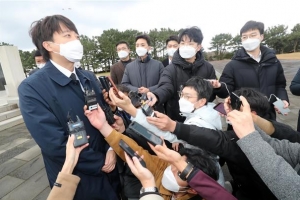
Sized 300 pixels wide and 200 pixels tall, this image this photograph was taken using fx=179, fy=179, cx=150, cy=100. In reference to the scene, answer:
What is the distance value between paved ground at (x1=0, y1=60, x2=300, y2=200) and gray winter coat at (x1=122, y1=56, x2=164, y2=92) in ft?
6.73

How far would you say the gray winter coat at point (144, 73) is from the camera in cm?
350

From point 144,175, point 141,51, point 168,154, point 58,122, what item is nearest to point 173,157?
point 168,154

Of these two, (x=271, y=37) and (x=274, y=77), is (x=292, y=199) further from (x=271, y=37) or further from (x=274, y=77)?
(x=271, y=37)

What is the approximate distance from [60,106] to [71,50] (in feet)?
1.68

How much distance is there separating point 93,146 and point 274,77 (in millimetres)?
2608

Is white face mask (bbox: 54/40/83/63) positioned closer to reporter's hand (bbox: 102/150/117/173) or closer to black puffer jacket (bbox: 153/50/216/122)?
reporter's hand (bbox: 102/150/117/173)

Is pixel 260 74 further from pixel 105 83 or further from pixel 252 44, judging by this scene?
pixel 105 83

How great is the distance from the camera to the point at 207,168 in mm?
1405

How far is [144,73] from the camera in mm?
3539

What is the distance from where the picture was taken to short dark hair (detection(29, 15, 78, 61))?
1555 mm

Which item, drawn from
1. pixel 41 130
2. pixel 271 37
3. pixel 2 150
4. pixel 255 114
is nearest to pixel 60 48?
pixel 41 130

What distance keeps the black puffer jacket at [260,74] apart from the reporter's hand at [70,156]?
2.04 meters

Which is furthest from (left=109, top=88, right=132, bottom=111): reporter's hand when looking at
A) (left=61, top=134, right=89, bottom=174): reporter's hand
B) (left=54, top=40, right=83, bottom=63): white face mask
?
(left=61, top=134, right=89, bottom=174): reporter's hand

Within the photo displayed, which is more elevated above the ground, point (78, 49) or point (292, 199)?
point (78, 49)
